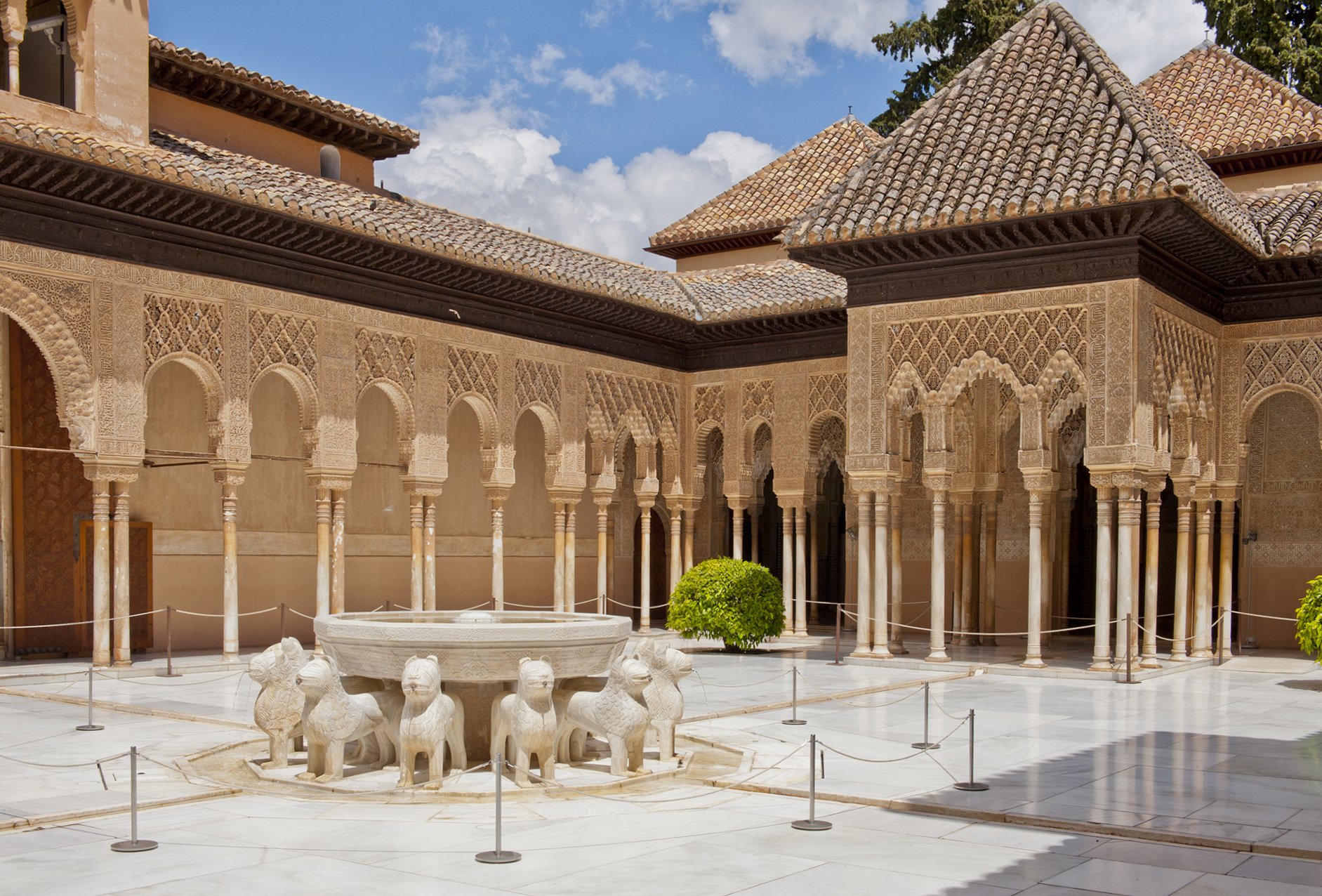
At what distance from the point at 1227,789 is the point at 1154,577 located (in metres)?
8.02

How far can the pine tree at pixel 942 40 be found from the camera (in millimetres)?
29828

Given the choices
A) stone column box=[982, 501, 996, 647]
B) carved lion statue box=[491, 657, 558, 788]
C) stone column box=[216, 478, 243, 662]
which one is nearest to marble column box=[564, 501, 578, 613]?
stone column box=[216, 478, 243, 662]

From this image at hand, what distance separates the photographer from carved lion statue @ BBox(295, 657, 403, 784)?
7.35 meters

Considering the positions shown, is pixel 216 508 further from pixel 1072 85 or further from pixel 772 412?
pixel 1072 85

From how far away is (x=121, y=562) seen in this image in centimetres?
1363

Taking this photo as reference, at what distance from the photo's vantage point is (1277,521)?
17.7m

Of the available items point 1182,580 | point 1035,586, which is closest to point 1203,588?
point 1182,580

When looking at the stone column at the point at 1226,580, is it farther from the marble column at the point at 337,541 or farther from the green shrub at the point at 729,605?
the marble column at the point at 337,541

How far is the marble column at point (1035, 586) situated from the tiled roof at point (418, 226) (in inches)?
180

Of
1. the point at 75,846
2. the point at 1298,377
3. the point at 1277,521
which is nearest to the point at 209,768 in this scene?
the point at 75,846

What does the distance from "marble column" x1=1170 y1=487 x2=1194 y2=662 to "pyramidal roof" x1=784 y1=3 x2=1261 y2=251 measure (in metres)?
3.30

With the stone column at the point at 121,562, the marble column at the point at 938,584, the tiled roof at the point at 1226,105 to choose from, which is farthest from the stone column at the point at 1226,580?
the stone column at the point at 121,562

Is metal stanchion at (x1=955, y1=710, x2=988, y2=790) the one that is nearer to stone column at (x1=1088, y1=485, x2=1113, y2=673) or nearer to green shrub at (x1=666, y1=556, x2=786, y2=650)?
stone column at (x1=1088, y1=485, x2=1113, y2=673)

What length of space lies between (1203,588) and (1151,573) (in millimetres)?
1435
